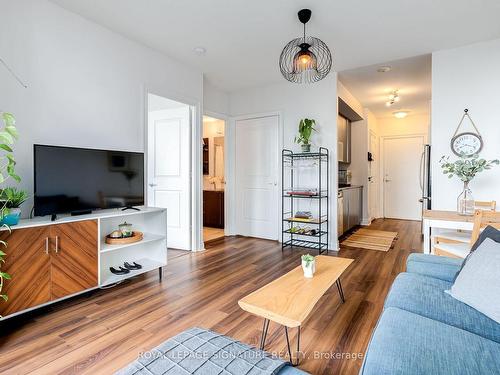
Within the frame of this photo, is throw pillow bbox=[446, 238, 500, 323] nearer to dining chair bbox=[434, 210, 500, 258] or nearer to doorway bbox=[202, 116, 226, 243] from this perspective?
dining chair bbox=[434, 210, 500, 258]

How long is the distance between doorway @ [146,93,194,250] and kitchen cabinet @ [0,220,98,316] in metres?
1.69

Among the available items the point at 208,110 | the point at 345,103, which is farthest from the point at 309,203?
the point at 208,110

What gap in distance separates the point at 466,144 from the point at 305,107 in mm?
2135

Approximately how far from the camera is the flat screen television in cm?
223

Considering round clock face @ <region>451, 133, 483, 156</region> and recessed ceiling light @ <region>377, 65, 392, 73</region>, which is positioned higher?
recessed ceiling light @ <region>377, 65, 392, 73</region>

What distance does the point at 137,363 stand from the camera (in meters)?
1.00

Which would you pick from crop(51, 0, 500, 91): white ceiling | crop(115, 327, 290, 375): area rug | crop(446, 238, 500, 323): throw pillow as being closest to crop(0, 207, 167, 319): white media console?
crop(115, 327, 290, 375): area rug

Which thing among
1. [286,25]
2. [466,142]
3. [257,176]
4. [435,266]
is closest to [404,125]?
[466,142]

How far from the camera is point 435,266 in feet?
6.10

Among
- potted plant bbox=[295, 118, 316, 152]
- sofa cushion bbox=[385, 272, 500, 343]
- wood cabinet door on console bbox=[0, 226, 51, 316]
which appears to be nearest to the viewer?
sofa cushion bbox=[385, 272, 500, 343]

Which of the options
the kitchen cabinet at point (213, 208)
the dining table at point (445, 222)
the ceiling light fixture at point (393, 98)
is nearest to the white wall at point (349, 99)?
the ceiling light fixture at point (393, 98)

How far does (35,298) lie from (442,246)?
10.9 ft

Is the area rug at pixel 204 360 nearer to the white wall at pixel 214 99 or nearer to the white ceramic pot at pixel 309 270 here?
the white ceramic pot at pixel 309 270

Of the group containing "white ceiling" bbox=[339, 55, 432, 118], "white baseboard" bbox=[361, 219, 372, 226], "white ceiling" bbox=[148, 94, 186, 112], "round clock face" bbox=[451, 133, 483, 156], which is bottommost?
"white baseboard" bbox=[361, 219, 372, 226]
